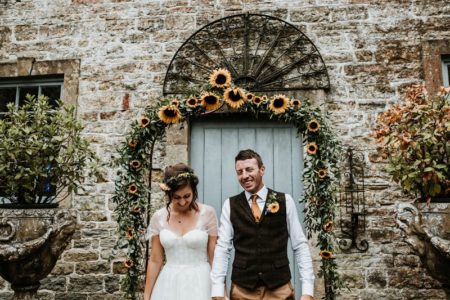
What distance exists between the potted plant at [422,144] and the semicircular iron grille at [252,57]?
1416 mm

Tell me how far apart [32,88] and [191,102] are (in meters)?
2.81

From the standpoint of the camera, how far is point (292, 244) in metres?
3.01

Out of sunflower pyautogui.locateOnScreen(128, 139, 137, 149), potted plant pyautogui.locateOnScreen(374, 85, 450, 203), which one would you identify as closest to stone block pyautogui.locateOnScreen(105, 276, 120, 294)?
sunflower pyautogui.locateOnScreen(128, 139, 137, 149)

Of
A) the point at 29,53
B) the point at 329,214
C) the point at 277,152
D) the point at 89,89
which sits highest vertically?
the point at 29,53

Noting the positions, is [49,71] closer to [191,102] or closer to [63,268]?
[63,268]

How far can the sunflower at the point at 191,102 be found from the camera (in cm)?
369

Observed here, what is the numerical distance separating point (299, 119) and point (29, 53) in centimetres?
365

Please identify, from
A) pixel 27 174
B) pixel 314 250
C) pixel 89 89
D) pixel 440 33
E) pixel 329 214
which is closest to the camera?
pixel 329 214

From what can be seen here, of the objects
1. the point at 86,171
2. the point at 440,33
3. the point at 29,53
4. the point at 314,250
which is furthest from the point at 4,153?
the point at 440,33

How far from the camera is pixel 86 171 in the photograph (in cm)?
521

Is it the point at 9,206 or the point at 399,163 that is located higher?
the point at 399,163

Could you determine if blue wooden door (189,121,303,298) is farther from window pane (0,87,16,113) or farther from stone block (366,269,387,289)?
window pane (0,87,16,113)

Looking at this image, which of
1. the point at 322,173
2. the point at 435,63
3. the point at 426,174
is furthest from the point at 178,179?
the point at 435,63

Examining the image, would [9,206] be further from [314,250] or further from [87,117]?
[314,250]
